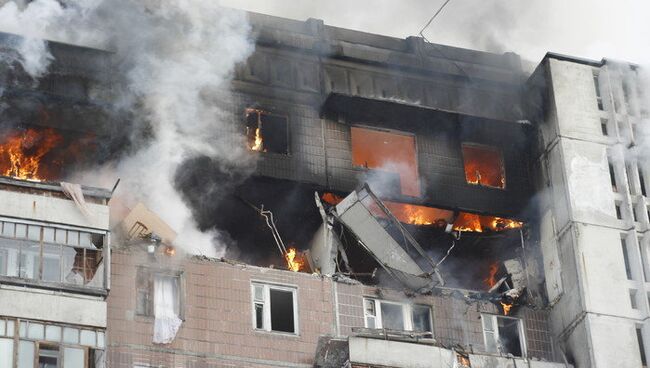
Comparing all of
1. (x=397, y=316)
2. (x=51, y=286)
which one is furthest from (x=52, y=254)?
(x=397, y=316)

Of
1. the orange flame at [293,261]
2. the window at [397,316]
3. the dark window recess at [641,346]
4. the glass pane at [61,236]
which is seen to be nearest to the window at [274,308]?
the window at [397,316]

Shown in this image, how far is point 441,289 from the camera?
4653cm

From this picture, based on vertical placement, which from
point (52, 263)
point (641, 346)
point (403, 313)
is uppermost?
point (403, 313)

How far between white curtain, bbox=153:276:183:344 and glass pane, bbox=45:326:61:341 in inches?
152

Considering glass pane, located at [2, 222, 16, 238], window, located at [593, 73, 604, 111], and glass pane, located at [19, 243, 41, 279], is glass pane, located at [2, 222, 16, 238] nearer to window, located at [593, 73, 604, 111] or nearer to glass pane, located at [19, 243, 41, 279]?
glass pane, located at [19, 243, 41, 279]

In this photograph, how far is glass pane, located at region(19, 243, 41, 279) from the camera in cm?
3862

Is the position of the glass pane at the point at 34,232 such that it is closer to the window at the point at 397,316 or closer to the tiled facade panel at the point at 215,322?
the tiled facade panel at the point at 215,322

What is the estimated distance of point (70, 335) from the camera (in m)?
37.9

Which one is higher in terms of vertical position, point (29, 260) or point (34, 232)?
point (34, 232)

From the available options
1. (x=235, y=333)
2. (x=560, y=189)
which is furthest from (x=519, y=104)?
(x=235, y=333)

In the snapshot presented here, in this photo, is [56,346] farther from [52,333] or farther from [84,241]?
[84,241]

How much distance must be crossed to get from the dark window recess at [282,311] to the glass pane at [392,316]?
3.16m

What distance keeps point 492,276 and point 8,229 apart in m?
18.4

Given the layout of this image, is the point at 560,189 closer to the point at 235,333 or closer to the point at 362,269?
the point at 362,269
